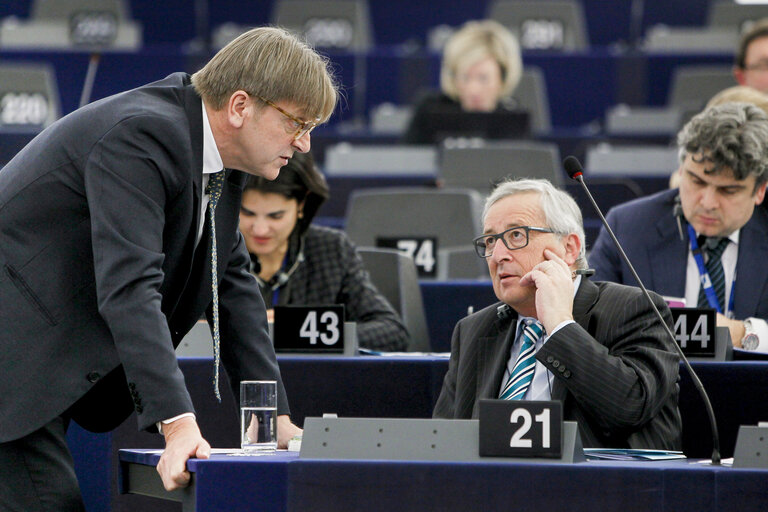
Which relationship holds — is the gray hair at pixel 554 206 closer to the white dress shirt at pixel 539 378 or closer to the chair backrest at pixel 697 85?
the white dress shirt at pixel 539 378

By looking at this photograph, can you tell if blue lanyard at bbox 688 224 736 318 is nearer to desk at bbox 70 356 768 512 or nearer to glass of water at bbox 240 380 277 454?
desk at bbox 70 356 768 512

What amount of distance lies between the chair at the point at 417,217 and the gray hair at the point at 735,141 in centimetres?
140

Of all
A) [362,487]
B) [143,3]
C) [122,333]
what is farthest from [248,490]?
[143,3]

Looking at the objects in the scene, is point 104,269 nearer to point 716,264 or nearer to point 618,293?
point 618,293

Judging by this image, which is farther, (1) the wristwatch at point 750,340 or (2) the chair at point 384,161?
(2) the chair at point 384,161

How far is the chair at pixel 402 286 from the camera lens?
3.69 metres

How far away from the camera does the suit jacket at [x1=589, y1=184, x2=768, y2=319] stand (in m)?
3.34

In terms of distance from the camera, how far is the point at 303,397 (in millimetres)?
2924

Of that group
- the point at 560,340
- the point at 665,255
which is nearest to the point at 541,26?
the point at 665,255

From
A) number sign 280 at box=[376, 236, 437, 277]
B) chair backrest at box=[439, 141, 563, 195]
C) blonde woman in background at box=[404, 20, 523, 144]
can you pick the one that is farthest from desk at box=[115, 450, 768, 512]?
blonde woman in background at box=[404, 20, 523, 144]

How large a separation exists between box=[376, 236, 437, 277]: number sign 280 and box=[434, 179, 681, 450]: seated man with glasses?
140 cm

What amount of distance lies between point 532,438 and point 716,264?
1.60 metres

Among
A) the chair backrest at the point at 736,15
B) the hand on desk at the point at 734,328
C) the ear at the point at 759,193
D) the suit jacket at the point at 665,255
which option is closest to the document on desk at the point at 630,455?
the hand on desk at the point at 734,328

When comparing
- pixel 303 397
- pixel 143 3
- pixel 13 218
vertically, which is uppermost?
pixel 143 3
